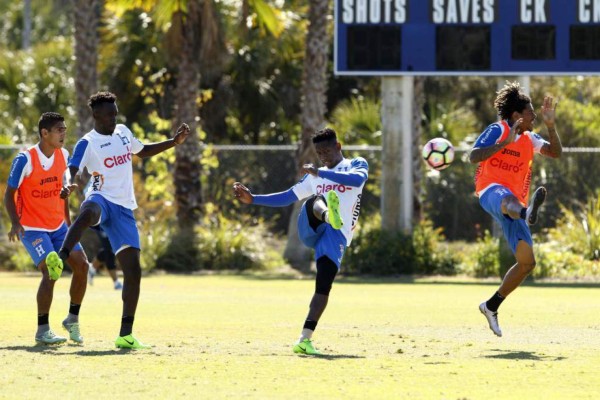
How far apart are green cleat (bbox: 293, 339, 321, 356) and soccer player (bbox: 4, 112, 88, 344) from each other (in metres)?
2.04

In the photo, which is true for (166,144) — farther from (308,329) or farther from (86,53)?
(86,53)

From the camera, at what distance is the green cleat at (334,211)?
1038cm

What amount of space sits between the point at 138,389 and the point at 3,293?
34.1 feet

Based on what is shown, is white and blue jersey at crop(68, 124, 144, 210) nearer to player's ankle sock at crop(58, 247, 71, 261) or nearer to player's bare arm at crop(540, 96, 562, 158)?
player's ankle sock at crop(58, 247, 71, 261)

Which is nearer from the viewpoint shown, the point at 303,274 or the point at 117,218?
the point at 117,218

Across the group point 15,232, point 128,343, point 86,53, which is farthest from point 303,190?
point 86,53

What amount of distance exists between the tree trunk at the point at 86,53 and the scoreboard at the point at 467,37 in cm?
538

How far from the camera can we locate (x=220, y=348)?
431 inches

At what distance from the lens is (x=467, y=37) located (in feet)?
74.2

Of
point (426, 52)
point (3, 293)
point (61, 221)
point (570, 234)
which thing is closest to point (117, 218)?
point (61, 221)

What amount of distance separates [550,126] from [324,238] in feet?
7.45

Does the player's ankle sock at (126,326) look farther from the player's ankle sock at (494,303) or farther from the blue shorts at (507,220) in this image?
the blue shorts at (507,220)

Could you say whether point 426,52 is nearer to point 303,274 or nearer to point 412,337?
point 303,274

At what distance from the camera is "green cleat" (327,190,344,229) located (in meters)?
10.4
